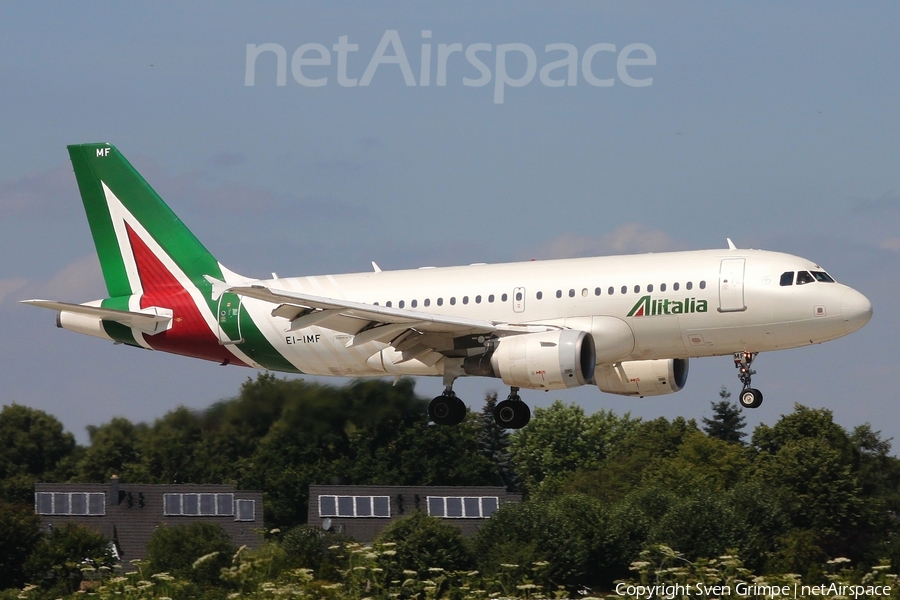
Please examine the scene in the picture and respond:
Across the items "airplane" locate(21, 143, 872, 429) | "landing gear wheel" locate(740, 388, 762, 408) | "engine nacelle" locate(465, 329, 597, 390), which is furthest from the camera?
"landing gear wheel" locate(740, 388, 762, 408)

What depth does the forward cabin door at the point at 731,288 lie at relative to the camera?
36.2 m

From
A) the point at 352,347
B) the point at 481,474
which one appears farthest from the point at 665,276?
the point at 481,474

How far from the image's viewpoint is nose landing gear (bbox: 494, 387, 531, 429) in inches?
1553

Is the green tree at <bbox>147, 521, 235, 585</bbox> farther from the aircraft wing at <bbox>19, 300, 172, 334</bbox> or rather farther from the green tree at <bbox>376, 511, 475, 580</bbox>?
the aircraft wing at <bbox>19, 300, 172, 334</bbox>

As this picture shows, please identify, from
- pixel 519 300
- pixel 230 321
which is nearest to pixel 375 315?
pixel 519 300

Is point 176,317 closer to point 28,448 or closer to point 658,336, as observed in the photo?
point 658,336

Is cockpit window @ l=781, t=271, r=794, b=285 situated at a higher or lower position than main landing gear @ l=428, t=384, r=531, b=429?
higher

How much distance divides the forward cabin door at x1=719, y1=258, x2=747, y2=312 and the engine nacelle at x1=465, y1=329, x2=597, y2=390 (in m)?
3.51

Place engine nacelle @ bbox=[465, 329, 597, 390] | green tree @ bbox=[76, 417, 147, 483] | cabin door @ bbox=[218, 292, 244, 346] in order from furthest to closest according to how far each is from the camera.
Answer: green tree @ bbox=[76, 417, 147, 483] < cabin door @ bbox=[218, 292, 244, 346] < engine nacelle @ bbox=[465, 329, 597, 390]

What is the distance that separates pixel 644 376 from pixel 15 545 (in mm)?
29775

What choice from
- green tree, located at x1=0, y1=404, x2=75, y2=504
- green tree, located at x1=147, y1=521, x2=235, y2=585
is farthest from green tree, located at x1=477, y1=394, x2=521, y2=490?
green tree, located at x1=147, y1=521, x2=235, y2=585

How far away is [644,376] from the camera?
4019cm

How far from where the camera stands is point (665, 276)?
121ft

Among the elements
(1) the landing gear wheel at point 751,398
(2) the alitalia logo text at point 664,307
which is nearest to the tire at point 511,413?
(2) the alitalia logo text at point 664,307
